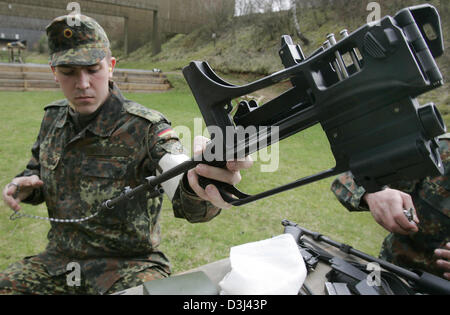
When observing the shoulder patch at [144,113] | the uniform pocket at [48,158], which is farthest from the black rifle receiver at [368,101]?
the uniform pocket at [48,158]

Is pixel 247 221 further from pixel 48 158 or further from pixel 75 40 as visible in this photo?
pixel 75 40

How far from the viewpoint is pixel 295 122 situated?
0.88 metres

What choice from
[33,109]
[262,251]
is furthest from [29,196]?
[33,109]

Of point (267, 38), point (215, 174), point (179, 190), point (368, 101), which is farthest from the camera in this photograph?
point (267, 38)

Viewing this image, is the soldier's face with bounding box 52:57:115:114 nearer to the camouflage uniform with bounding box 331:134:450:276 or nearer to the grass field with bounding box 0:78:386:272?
the camouflage uniform with bounding box 331:134:450:276

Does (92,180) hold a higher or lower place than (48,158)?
lower

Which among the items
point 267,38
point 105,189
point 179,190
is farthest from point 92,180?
point 267,38

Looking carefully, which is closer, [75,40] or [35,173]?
[75,40]

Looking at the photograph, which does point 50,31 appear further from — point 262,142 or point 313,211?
point 313,211

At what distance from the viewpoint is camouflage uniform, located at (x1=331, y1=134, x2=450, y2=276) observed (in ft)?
5.73

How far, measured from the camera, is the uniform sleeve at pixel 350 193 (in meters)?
1.78

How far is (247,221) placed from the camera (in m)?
4.00

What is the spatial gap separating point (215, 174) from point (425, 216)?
4.55 ft

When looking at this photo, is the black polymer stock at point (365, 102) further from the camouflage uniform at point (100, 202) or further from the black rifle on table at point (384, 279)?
the camouflage uniform at point (100, 202)
